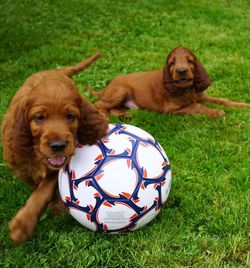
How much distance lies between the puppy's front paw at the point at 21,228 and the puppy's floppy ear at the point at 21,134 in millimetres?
462

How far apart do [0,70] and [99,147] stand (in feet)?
15.2

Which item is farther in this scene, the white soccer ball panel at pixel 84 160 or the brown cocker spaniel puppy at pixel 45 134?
the white soccer ball panel at pixel 84 160

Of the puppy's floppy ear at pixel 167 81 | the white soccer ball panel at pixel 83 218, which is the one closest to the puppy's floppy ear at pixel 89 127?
the white soccer ball panel at pixel 83 218

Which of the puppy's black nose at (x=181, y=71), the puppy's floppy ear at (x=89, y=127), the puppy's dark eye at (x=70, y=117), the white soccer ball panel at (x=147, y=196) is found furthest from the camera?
the puppy's black nose at (x=181, y=71)

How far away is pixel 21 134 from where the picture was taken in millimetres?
3441

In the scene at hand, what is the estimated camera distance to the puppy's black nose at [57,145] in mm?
3170

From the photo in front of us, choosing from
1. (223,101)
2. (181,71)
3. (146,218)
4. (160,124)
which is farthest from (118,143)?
(223,101)

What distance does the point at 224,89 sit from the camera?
6746 mm

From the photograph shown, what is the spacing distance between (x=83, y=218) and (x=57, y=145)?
2.10 ft

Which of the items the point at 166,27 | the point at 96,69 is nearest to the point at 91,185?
the point at 96,69

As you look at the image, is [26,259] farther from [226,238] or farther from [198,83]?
[198,83]

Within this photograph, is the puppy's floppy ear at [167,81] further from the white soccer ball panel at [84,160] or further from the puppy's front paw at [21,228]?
the puppy's front paw at [21,228]

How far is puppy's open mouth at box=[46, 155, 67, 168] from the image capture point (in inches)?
133

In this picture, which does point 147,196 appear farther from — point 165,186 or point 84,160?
point 84,160
